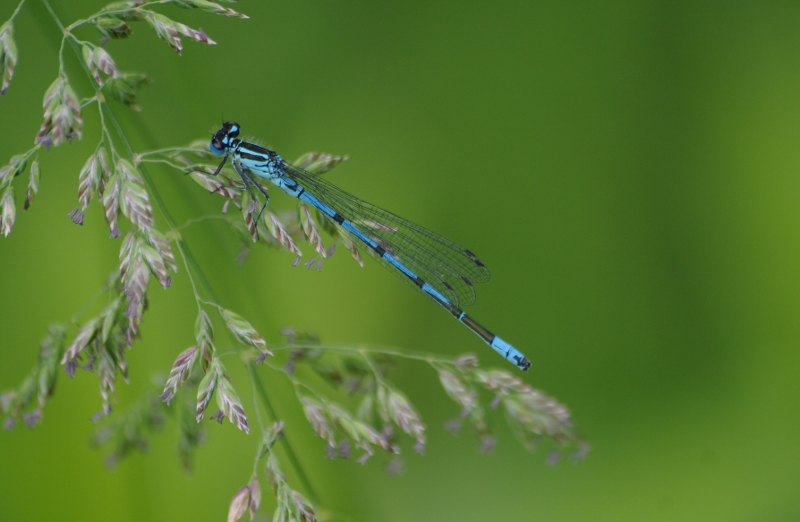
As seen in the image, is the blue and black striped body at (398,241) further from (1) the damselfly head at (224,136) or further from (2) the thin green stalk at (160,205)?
(2) the thin green stalk at (160,205)

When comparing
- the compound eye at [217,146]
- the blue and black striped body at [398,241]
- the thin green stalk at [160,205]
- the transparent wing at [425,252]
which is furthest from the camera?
the transparent wing at [425,252]

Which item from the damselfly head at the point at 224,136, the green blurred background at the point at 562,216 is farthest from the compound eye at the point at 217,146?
the green blurred background at the point at 562,216

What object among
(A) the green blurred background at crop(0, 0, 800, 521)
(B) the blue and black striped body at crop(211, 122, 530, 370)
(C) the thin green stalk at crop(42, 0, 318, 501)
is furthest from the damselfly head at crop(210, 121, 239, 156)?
(C) the thin green stalk at crop(42, 0, 318, 501)

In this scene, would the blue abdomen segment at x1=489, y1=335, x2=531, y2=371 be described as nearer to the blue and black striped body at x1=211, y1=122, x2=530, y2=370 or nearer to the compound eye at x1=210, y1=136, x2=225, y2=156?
the blue and black striped body at x1=211, y1=122, x2=530, y2=370

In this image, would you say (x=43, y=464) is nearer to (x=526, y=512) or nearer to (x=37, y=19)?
(x=37, y=19)

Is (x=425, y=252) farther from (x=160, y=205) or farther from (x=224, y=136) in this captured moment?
(x=160, y=205)

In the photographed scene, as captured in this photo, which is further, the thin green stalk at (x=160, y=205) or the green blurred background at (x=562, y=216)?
the green blurred background at (x=562, y=216)
